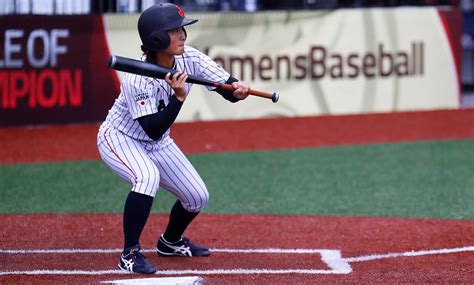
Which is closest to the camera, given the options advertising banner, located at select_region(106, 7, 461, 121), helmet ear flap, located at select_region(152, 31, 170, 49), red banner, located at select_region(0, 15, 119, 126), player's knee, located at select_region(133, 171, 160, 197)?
helmet ear flap, located at select_region(152, 31, 170, 49)

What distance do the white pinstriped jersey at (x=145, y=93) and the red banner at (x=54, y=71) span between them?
6.68 m

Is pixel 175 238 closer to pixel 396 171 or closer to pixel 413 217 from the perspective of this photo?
pixel 413 217

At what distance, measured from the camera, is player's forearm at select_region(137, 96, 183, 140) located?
6.04 meters

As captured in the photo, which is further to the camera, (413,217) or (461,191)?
(461,191)

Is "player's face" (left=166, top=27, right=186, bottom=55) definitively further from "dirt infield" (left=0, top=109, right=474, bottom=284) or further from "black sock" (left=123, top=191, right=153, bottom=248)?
"dirt infield" (left=0, top=109, right=474, bottom=284)

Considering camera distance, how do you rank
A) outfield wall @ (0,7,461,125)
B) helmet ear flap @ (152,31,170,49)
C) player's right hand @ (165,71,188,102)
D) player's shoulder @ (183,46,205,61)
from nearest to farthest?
player's right hand @ (165,71,188,102)
helmet ear flap @ (152,31,170,49)
player's shoulder @ (183,46,205,61)
outfield wall @ (0,7,461,125)

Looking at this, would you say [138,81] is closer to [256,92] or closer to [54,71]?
[256,92]

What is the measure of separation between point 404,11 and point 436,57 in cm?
83

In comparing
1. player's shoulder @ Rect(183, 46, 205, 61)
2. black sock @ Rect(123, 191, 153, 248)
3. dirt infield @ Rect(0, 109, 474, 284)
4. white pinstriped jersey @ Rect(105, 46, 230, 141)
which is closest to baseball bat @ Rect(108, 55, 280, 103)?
white pinstriped jersey @ Rect(105, 46, 230, 141)

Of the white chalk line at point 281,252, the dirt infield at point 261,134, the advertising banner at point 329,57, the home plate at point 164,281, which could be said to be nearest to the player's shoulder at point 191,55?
the white chalk line at point 281,252

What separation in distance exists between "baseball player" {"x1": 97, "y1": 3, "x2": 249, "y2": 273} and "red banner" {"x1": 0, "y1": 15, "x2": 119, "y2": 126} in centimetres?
668

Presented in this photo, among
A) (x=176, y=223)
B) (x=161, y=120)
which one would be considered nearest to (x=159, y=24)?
(x=161, y=120)

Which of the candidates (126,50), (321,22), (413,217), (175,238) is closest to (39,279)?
(175,238)

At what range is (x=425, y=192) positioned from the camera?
952 centimetres
